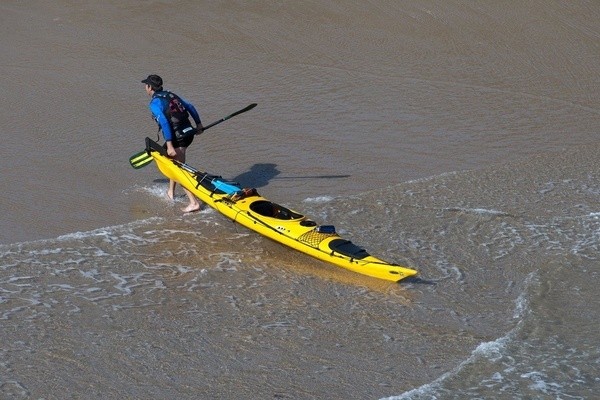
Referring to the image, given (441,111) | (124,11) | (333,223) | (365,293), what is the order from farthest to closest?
(124,11), (441,111), (333,223), (365,293)

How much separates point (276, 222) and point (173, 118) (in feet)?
5.46

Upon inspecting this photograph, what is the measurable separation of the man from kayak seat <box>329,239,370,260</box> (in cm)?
184

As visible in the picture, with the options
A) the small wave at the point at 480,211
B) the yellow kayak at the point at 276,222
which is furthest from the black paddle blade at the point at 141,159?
the small wave at the point at 480,211

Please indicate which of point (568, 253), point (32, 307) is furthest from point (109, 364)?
point (568, 253)

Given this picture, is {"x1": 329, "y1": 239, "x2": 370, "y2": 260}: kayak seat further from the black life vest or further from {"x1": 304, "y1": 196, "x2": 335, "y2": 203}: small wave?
the black life vest

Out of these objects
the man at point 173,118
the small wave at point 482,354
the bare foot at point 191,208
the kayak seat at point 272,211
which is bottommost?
the small wave at point 482,354

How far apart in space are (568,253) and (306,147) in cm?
343

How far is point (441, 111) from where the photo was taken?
12398 mm

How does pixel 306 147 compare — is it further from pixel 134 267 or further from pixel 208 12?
pixel 208 12

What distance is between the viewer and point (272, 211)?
875cm

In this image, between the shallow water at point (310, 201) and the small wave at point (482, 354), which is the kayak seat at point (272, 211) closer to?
the shallow water at point (310, 201)

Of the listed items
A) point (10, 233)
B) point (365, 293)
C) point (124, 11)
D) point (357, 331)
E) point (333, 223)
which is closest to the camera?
point (357, 331)

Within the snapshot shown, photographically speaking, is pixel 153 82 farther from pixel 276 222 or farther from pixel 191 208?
pixel 276 222

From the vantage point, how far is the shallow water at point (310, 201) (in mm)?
6848
